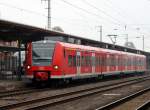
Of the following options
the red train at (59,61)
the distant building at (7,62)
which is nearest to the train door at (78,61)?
the red train at (59,61)

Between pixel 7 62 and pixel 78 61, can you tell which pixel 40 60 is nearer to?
pixel 78 61

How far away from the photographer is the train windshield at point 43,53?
2573 centimetres

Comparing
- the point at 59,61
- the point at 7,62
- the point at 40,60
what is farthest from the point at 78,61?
the point at 7,62

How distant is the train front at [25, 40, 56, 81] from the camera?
83.8 ft

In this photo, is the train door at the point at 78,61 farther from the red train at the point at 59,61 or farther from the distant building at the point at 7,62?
the distant building at the point at 7,62

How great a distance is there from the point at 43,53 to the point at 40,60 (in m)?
0.45

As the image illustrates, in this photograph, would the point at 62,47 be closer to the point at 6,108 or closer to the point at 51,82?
the point at 51,82

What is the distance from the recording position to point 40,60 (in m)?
25.8

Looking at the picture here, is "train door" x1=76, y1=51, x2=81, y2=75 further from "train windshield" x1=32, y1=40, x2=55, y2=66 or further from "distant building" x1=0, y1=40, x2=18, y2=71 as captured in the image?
"distant building" x1=0, y1=40, x2=18, y2=71

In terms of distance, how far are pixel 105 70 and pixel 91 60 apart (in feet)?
17.6

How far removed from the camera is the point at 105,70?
37.7 m

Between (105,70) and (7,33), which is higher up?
(7,33)

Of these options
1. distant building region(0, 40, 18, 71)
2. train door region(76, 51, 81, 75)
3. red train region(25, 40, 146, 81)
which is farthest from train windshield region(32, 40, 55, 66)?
distant building region(0, 40, 18, 71)

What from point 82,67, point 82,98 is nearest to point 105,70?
point 82,67
